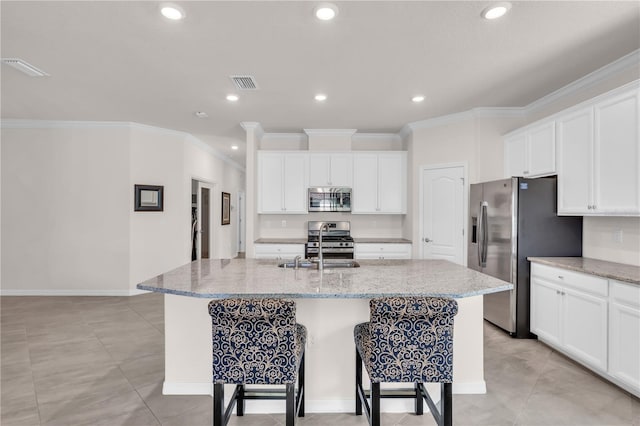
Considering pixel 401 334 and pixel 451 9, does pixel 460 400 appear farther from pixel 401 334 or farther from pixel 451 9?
pixel 451 9

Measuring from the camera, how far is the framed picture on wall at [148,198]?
5012 mm

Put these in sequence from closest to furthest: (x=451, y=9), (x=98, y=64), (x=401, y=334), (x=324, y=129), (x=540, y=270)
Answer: (x=401, y=334), (x=451, y=9), (x=98, y=64), (x=540, y=270), (x=324, y=129)

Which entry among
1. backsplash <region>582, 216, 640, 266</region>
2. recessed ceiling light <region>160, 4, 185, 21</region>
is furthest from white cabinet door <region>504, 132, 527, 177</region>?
recessed ceiling light <region>160, 4, 185, 21</region>

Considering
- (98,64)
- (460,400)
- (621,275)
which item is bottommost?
(460,400)

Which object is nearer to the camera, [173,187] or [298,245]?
[298,245]

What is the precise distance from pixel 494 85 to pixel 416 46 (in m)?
1.36

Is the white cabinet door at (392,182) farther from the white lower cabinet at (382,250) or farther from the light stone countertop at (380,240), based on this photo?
the white lower cabinet at (382,250)

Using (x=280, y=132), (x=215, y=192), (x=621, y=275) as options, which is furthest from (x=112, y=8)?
(x=215, y=192)

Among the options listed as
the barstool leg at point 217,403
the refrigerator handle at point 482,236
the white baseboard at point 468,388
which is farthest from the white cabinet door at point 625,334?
the barstool leg at point 217,403

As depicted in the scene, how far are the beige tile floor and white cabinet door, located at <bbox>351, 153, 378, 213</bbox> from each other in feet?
7.92

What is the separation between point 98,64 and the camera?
2949mm

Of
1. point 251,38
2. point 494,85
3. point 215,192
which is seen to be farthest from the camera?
point 215,192

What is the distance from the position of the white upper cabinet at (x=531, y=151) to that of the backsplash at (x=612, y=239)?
66 centimetres

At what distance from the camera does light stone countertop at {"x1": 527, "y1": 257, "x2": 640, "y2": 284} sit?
90.7 inches
